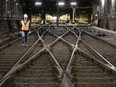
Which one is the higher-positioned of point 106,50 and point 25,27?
point 25,27

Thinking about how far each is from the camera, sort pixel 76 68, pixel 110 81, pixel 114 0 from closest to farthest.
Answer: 1. pixel 110 81
2. pixel 76 68
3. pixel 114 0

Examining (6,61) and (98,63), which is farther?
(6,61)

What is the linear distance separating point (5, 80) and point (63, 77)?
1.24 metres

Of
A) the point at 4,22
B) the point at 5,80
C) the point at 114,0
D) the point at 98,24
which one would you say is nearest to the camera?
the point at 5,80

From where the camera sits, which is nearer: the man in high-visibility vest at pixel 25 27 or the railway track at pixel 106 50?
the railway track at pixel 106 50

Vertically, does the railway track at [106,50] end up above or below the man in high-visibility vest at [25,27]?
below

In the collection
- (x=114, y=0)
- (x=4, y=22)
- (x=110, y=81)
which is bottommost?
(x=110, y=81)

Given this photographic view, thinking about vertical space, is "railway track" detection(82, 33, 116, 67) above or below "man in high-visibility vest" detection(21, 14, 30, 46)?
below

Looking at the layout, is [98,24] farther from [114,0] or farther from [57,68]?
[57,68]

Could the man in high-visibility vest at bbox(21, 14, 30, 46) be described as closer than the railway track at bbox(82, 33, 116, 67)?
No

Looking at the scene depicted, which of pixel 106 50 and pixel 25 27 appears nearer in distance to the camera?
pixel 106 50

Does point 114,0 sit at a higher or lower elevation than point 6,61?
higher

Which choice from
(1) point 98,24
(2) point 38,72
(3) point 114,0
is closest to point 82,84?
(2) point 38,72

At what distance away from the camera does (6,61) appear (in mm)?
8250
